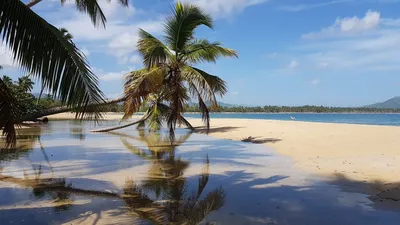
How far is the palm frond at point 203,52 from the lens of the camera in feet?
47.3

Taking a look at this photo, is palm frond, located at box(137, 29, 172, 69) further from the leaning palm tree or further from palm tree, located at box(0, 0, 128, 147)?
palm tree, located at box(0, 0, 128, 147)

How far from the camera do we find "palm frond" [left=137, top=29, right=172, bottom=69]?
1343 cm

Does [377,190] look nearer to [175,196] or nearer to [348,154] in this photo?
[175,196]

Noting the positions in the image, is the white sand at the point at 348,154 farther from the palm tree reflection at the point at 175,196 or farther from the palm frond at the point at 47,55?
the palm frond at the point at 47,55

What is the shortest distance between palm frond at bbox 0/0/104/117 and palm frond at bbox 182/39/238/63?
33.7 ft

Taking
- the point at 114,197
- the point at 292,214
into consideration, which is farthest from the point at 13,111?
the point at 292,214

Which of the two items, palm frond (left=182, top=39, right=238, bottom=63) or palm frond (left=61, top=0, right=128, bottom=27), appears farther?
palm frond (left=182, top=39, right=238, bottom=63)

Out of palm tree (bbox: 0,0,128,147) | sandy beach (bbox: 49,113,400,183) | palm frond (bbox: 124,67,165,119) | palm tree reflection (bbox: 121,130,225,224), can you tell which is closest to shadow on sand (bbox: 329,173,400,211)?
sandy beach (bbox: 49,113,400,183)

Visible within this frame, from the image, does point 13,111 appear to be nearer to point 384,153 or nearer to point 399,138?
point 384,153

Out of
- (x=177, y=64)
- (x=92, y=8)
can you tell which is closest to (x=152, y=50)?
(x=177, y=64)

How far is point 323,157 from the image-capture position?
1098 centimetres

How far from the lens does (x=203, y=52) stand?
48.2 feet

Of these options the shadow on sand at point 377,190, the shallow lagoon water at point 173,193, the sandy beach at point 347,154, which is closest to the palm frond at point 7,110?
the shallow lagoon water at point 173,193

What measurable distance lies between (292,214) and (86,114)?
3.64 m
